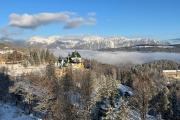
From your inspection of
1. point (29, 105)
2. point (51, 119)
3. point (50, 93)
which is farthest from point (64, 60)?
point (51, 119)

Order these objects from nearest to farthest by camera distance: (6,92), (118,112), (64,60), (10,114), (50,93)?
(118,112) < (50,93) < (10,114) < (6,92) < (64,60)

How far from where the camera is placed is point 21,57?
199625 mm

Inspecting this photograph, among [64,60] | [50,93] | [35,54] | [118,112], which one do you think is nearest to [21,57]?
[35,54]

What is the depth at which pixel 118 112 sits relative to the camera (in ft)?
163

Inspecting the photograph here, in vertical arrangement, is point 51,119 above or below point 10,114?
above

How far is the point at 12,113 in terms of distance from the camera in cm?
9488

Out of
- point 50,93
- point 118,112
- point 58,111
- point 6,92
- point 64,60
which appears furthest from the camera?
point 64,60

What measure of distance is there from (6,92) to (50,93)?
125ft

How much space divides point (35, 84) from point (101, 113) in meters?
22.7

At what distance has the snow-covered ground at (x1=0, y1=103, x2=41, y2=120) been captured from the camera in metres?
89.4

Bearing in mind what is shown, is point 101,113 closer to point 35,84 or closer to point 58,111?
point 35,84

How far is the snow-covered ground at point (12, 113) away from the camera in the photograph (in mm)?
89375

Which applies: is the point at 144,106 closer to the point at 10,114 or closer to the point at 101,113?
the point at 101,113

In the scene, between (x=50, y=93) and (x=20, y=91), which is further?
(x=20, y=91)
